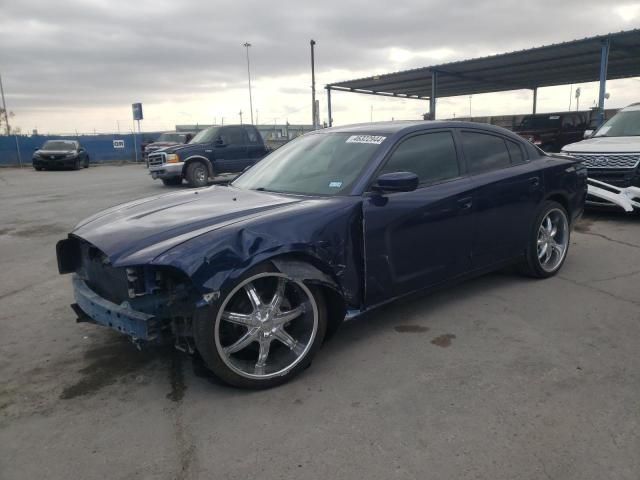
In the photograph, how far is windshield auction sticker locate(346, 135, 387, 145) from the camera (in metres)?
3.88

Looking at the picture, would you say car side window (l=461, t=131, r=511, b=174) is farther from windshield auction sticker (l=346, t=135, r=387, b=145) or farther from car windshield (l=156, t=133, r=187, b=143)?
car windshield (l=156, t=133, r=187, b=143)

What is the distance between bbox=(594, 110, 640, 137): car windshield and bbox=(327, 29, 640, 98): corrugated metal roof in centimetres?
795

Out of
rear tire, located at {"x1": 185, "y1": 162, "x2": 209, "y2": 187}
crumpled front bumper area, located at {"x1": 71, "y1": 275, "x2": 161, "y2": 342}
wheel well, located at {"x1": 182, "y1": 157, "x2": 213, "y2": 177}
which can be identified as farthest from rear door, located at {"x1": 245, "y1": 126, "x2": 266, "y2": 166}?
crumpled front bumper area, located at {"x1": 71, "y1": 275, "x2": 161, "y2": 342}

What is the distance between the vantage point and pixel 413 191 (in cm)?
377

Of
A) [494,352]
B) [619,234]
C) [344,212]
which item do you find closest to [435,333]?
[494,352]

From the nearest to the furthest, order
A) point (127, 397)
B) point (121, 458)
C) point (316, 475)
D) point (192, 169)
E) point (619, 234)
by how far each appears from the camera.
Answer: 1. point (316, 475)
2. point (121, 458)
3. point (127, 397)
4. point (619, 234)
5. point (192, 169)

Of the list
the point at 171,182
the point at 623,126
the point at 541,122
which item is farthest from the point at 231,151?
the point at 541,122

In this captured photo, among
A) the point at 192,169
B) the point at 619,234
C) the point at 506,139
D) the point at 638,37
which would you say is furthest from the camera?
the point at 638,37

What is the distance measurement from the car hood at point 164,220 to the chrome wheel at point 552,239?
275 cm

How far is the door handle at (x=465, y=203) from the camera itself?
406 centimetres

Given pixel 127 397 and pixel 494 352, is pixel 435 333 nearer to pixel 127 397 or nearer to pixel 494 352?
pixel 494 352

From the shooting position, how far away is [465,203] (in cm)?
409

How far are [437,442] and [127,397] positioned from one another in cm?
180

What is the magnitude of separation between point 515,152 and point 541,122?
1413cm
